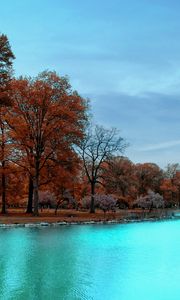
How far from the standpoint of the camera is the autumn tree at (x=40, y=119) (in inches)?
1806

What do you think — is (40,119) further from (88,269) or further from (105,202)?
(88,269)

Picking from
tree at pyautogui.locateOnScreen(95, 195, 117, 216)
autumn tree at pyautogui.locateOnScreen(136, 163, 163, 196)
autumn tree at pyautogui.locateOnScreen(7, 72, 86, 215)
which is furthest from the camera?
autumn tree at pyautogui.locateOnScreen(136, 163, 163, 196)

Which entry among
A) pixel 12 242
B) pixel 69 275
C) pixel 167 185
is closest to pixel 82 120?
pixel 12 242

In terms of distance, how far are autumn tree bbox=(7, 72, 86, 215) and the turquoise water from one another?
19.7 meters

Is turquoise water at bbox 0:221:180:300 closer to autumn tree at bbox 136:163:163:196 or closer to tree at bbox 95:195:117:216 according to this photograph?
tree at bbox 95:195:117:216

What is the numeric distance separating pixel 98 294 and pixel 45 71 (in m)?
35.7

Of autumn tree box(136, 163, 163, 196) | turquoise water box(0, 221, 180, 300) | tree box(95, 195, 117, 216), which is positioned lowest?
turquoise water box(0, 221, 180, 300)

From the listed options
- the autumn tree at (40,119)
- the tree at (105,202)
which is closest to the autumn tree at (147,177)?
the tree at (105,202)

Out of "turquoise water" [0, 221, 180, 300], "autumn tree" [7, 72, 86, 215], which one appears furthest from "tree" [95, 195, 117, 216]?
"turquoise water" [0, 221, 180, 300]

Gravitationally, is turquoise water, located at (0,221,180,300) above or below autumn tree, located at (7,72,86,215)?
below

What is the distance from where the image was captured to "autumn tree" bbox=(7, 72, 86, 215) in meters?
45.9

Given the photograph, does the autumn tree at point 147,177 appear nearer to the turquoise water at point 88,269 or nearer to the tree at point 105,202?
the tree at point 105,202

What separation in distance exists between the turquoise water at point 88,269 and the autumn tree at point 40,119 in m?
19.7

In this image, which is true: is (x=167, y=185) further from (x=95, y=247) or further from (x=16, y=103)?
(x=95, y=247)
